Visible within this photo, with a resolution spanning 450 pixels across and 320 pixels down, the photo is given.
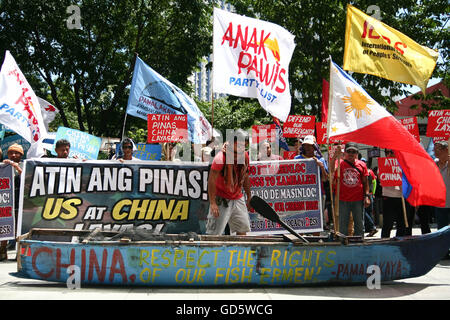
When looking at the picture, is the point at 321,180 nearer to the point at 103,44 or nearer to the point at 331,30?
the point at 331,30

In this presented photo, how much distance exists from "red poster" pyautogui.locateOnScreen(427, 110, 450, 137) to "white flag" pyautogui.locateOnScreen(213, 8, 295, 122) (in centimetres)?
533

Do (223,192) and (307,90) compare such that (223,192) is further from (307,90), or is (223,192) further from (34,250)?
(307,90)

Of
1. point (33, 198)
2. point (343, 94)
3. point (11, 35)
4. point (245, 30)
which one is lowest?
point (33, 198)

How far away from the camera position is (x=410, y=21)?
59.5 feet

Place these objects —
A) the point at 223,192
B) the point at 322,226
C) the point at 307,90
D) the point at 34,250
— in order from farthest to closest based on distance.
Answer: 1. the point at 307,90
2. the point at 322,226
3. the point at 223,192
4. the point at 34,250

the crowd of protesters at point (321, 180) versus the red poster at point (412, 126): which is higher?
the red poster at point (412, 126)

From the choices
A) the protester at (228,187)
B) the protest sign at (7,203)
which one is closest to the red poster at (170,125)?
the protest sign at (7,203)

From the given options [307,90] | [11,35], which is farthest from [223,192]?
[11,35]

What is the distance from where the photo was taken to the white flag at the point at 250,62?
776 cm

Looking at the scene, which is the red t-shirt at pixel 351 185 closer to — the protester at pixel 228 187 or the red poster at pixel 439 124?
the protester at pixel 228 187

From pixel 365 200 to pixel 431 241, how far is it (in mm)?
2347

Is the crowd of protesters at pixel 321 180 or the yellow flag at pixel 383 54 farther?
the yellow flag at pixel 383 54

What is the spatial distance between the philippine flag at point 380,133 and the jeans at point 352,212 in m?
1.11

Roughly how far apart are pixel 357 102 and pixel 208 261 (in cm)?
290
